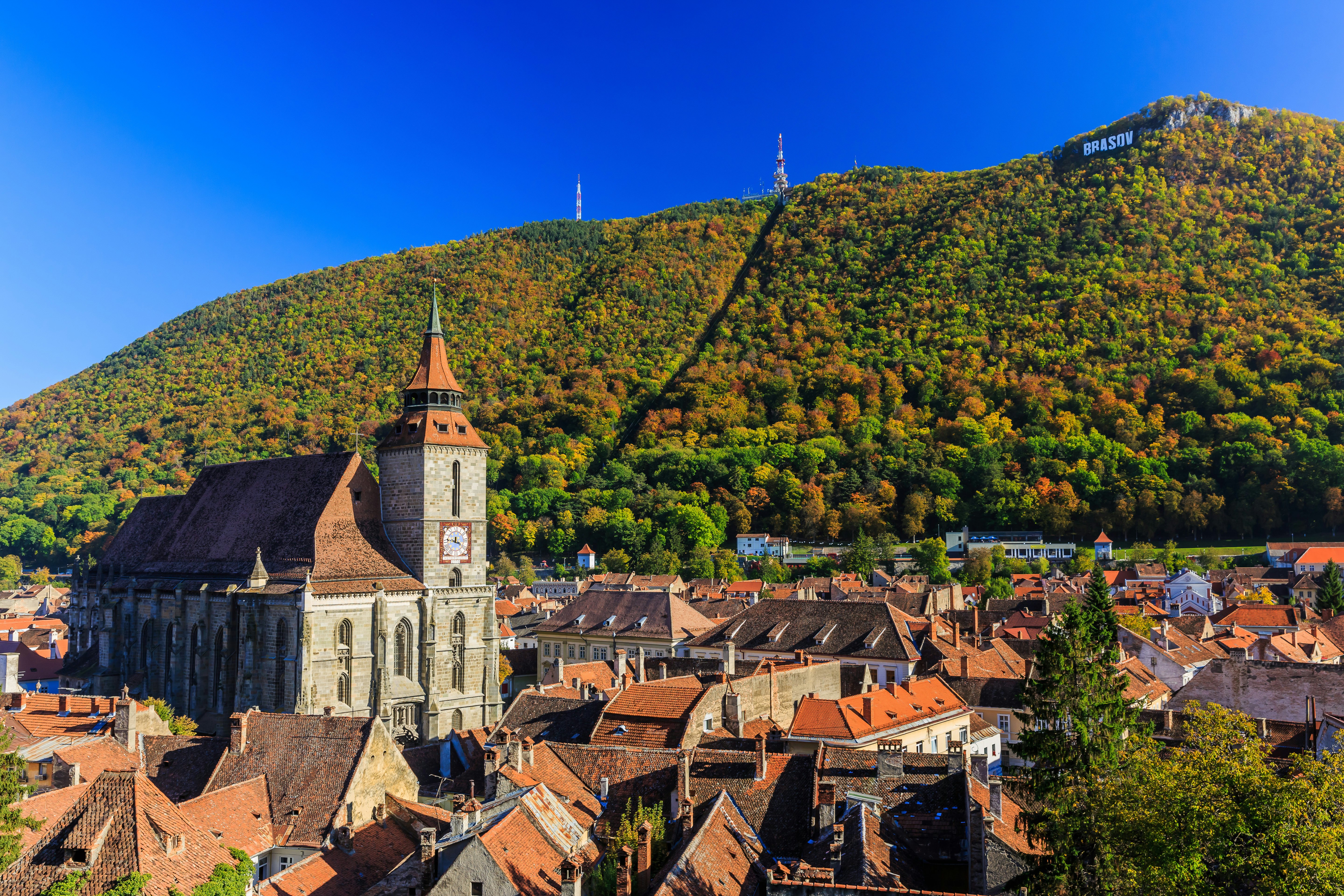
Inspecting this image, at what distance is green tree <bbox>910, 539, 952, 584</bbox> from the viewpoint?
128 metres

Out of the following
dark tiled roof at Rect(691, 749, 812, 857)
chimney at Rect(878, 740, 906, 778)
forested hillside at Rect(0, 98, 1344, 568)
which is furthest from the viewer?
forested hillside at Rect(0, 98, 1344, 568)

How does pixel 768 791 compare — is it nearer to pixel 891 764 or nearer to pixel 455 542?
pixel 891 764

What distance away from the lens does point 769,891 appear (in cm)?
1805

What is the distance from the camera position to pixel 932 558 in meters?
130

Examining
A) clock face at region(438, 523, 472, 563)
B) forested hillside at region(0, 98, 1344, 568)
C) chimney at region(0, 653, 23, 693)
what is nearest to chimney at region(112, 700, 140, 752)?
chimney at region(0, 653, 23, 693)

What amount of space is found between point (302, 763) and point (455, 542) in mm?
24315

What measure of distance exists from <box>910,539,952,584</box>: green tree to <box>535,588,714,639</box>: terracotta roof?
200ft

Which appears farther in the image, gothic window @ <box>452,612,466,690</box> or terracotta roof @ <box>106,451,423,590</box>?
gothic window @ <box>452,612,466,690</box>

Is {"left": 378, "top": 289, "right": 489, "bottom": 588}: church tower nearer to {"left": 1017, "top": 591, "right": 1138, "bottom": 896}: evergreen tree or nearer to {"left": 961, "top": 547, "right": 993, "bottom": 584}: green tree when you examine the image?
{"left": 1017, "top": 591, "right": 1138, "bottom": 896}: evergreen tree

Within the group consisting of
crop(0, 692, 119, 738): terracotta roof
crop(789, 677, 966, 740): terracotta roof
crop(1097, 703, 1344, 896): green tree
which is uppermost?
crop(1097, 703, 1344, 896): green tree

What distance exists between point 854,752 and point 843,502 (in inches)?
4943

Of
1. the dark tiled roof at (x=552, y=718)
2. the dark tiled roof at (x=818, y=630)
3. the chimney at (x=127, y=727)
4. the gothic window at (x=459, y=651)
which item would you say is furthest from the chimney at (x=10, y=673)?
the dark tiled roof at (x=818, y=630)

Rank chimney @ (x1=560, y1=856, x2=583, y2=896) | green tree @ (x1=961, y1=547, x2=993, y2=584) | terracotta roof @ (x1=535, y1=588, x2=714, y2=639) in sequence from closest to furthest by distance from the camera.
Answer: chimney @ (x1=560, y1=856, x2=583, y2=896)
terracotta roof @ (x1=535, y1=588, x2=714, y2=639)
green tree @ (x1=961, y1=547, x2=993, y2=584)

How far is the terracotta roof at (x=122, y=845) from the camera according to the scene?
2044 centimetres
